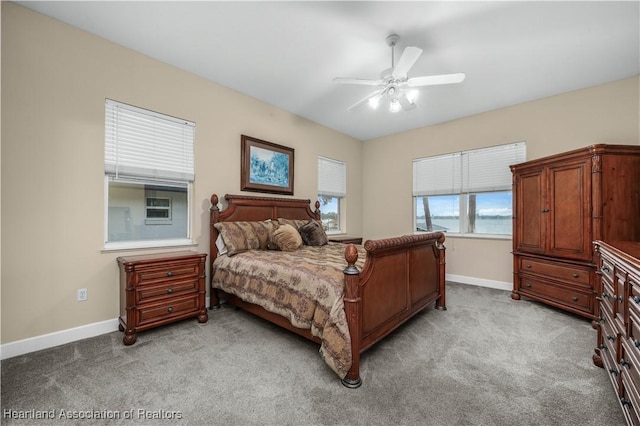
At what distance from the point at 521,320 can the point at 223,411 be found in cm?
308

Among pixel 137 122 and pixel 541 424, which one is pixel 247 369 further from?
pixel 137 122

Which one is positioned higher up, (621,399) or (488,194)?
(488,194)

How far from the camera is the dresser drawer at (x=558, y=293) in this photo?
2844 mm

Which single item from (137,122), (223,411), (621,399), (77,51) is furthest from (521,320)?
(77,51)

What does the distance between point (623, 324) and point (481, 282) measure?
3037 millimetres

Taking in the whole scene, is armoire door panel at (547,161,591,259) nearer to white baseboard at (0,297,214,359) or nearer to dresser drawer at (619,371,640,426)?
dresser drawer at (619,371,640,426)

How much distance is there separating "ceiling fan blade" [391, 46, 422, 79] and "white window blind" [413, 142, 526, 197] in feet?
8.78

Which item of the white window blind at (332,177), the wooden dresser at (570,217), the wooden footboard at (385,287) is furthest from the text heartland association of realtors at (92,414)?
the wooden dresser at (570,217)

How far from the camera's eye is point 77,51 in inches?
96.3

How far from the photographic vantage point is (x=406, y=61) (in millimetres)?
2162

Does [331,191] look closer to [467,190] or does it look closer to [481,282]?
[467,190]

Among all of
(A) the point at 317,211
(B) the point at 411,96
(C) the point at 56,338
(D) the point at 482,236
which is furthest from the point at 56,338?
(D) the point at 482,236

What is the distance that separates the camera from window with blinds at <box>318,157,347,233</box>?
5.00 m

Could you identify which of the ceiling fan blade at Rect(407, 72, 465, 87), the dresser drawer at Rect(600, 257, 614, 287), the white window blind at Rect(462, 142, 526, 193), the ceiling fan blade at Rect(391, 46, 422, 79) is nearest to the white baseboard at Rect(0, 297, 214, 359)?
the ceiling fan blade at Rect(391, 46, 422, 79)
